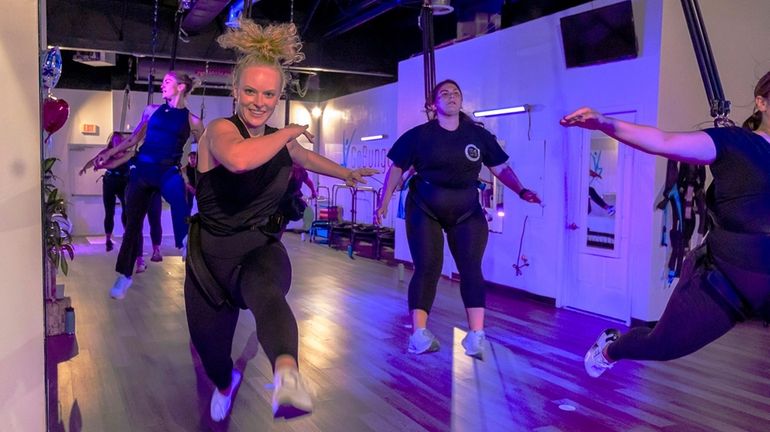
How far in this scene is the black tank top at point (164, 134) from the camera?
192 inches

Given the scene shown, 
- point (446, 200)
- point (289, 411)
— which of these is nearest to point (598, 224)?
point (446, 200)

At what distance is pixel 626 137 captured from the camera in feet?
7.83

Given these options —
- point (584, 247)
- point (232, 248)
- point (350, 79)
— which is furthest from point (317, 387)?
point (350, 79)

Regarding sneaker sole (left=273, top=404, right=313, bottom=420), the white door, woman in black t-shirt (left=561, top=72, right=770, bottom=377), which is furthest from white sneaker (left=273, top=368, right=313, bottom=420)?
the white door

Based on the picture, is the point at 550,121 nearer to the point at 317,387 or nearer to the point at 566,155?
the point at 566,155

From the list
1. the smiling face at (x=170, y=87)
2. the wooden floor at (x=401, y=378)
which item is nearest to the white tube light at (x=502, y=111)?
the wooden floor at (x=401, y=378)

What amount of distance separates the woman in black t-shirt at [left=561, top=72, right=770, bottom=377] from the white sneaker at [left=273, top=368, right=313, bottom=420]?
133cm

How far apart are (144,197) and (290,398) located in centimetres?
356

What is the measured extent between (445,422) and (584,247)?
11.3 ft

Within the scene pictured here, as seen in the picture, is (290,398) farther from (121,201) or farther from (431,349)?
(121,201)

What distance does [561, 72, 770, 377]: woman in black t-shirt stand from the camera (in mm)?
2350

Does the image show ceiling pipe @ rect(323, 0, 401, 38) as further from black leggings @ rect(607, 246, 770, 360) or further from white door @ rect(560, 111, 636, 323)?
black leggings @ rect(607, 246, 770, 360)

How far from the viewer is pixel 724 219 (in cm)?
243

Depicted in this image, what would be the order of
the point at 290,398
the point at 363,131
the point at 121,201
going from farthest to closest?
the point at 363,131 → the point at 121,201 → the point at 290,398
